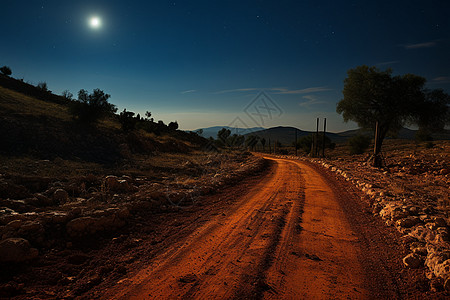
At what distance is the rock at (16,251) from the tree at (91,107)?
1920 centimetres

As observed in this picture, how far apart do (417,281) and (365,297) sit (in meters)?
1.02

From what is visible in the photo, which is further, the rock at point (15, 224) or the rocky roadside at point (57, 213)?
the rock at point (15, 224)

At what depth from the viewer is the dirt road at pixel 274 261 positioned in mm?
2969

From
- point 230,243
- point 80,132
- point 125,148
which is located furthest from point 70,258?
point 80,132

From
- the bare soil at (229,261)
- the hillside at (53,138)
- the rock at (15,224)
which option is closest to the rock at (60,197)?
the rock at (15,224)

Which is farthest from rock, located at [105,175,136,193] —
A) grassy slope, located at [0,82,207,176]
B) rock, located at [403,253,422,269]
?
rock, located at [403,253,422,269]

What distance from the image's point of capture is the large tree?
20.1 m

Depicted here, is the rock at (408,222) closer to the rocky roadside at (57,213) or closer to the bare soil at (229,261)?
the bare soil at (229,261)

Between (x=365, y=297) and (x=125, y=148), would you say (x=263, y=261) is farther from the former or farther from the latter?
(x=125, y=148)

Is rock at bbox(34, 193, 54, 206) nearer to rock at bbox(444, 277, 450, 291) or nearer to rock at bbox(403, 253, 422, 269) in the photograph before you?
rock at bbox(403, 253, 422, 269)

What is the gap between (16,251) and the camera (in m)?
3.43

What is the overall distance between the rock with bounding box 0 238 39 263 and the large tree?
22883 mm

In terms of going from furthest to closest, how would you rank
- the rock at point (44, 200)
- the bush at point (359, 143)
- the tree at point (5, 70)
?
the bush at point (359, 143)
the tree at point (5, 70)
the rock at point (44, 200)

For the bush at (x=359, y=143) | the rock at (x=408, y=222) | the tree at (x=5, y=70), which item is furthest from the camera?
the bush at (x=359, y=143)
